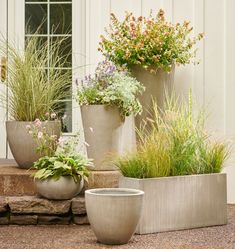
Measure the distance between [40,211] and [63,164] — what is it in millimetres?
327

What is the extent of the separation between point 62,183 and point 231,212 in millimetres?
1247

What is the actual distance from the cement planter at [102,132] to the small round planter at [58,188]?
14.5 inches

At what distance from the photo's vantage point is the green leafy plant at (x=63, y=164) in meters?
4.09

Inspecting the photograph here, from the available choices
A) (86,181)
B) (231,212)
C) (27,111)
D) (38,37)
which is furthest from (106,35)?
(231,212)

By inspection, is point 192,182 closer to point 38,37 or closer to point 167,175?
point 167,175

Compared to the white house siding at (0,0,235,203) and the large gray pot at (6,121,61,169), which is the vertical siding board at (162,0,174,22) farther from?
the large gray pot at (6,121,61,169)

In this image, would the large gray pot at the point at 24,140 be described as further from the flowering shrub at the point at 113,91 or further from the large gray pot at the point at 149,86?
the large gray pot at the point at 149,86

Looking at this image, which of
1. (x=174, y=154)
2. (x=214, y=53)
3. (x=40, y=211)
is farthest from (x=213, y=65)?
(x=40, y=211)

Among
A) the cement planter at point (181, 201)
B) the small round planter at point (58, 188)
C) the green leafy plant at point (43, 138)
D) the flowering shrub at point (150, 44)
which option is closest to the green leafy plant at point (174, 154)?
the cement planter at point (181, 201)

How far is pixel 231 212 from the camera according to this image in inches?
181

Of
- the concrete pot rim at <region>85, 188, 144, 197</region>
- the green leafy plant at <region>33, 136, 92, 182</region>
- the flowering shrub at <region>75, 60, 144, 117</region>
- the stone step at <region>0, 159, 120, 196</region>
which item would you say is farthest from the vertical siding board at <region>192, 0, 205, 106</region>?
the concrete pot rim at <region>85, 188, 144, 197</region>

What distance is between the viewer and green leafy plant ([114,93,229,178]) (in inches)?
153

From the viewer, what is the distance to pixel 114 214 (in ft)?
11.4

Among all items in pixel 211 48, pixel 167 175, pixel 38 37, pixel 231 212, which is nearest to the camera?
pixel 167 175
